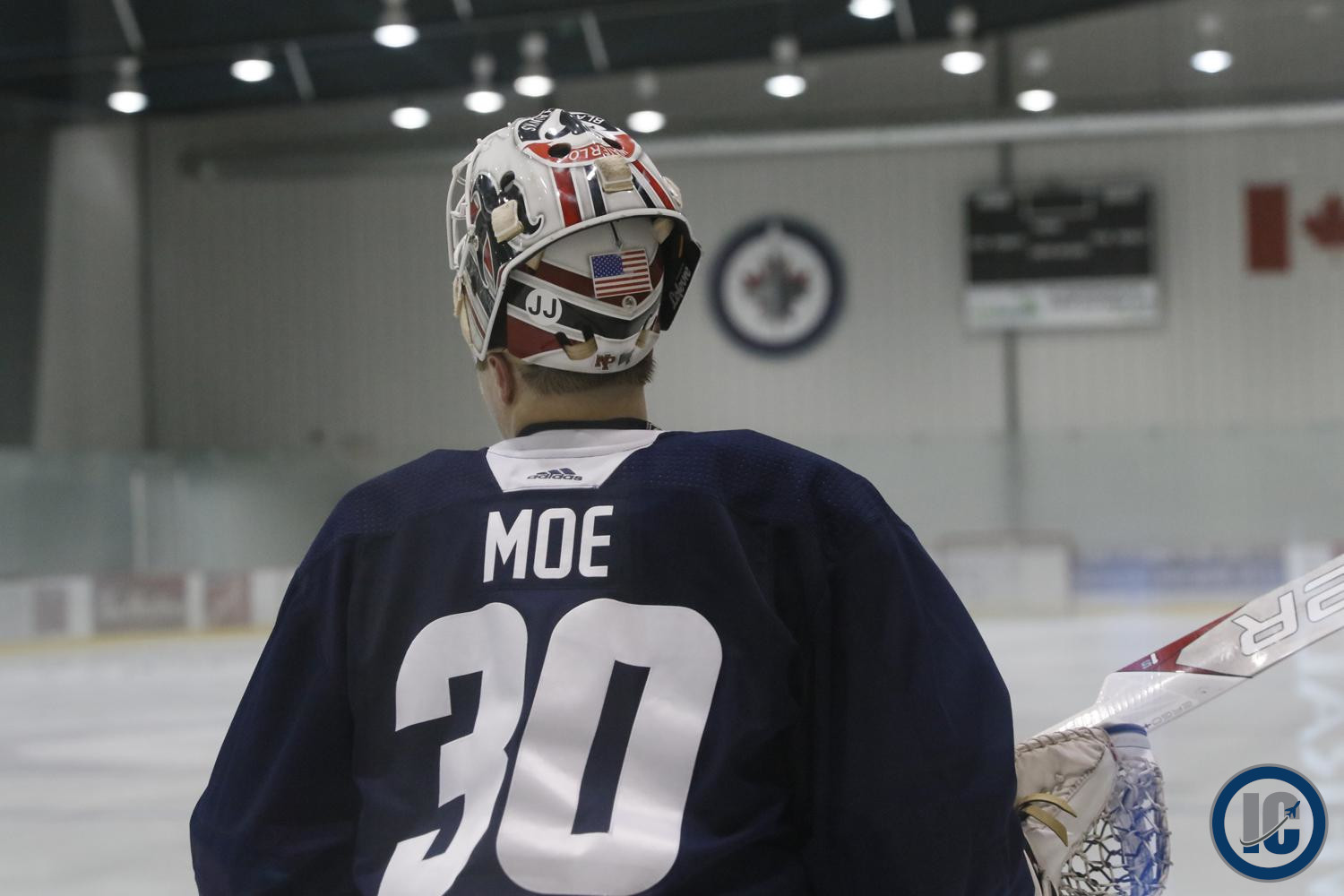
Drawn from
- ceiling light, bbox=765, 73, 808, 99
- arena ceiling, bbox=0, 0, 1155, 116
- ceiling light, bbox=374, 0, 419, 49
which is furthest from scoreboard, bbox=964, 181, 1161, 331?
ceiling light, bbox=374, 0, 419, 49

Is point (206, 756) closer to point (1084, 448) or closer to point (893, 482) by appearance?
point (893, 482)

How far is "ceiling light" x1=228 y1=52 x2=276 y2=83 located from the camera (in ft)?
30.6

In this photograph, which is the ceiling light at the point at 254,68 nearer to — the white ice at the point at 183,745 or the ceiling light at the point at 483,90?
the ceiling light at the point at 483,90

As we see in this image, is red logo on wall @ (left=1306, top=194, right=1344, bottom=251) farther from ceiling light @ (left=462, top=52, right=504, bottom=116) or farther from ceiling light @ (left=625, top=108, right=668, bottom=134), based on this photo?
ceiling light @ (left=462, top=52, right=504, bottom=116)

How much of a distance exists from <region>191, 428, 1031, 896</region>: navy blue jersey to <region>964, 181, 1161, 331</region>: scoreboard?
948cm

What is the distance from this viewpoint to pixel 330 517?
3.09 ft

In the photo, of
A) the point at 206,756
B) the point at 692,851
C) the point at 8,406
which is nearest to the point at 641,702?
the point at 692,851

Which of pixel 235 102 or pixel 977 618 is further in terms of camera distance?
pixel 235 102

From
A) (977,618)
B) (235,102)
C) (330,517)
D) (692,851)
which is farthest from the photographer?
(235,102)

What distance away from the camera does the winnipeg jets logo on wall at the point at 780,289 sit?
10.5 m

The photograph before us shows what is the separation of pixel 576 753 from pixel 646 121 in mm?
10093

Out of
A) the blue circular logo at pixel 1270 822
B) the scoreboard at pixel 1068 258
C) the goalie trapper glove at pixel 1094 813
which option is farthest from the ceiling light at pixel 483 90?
the goalie trapper glove at pixel 1094 813

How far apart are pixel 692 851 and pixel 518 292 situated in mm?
373

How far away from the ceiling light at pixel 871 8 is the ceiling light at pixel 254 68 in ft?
12.5
